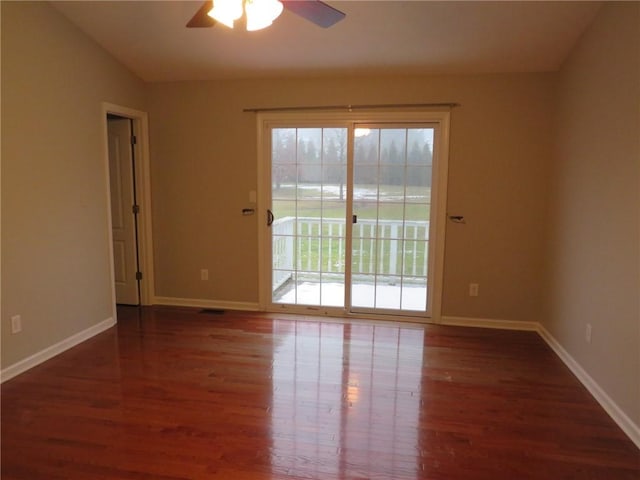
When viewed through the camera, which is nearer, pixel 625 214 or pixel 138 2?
pixel 625 214

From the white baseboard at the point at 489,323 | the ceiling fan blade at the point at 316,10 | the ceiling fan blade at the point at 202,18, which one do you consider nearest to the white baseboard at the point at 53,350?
the ceiling fan blade at the point at 202,18

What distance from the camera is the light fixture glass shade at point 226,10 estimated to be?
1.90 metres

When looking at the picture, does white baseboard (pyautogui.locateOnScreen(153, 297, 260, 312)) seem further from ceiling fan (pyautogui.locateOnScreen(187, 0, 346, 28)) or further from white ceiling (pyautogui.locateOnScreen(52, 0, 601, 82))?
ceiling fan (pyautogui.locateOnScreen(187, 0, 346, 28))

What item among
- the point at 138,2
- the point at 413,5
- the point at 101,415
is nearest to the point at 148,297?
the point at 101,415

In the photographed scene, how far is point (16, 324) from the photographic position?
2.94m

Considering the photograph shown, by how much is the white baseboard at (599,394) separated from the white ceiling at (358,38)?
231 cm

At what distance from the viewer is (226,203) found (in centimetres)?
434

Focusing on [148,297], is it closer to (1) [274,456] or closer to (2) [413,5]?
(1) [274,456]

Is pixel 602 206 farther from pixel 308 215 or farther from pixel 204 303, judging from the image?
pixel 204 303

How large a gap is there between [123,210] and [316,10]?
318cm

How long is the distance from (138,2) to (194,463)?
3.08m

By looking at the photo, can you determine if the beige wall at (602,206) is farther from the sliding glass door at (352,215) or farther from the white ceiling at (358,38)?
the sliding glass door at (352,215)

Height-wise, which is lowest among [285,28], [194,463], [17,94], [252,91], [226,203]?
[194,463]

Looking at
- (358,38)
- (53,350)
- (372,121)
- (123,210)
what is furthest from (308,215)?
(53,350)
